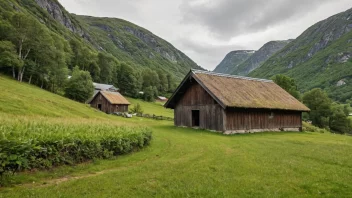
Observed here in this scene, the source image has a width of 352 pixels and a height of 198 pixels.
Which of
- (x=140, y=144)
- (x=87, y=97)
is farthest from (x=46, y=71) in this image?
(x=140, y=144)

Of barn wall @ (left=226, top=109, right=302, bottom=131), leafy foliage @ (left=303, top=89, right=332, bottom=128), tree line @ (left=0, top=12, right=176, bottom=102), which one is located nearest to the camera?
barn wall @ (left=226, top=109, right=302, bottom=131)

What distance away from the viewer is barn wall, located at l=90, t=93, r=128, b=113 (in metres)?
61.8

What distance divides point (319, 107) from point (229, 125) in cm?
6257

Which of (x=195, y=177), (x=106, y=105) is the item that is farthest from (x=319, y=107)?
(x=195, y=177)

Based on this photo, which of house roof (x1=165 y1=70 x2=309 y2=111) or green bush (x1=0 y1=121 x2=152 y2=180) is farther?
house roof (x1=165 y1=70 x2=309 y2=111)

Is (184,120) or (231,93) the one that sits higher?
(231,93)

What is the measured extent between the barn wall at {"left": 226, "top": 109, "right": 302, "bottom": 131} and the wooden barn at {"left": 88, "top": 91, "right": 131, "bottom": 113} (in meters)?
38.7

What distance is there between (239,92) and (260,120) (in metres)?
4.38

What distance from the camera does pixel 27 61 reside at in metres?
64.8

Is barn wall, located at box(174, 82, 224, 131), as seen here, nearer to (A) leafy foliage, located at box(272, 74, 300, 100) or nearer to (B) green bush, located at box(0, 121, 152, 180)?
(B) green bush, located at box(0, 121, 152, 180)

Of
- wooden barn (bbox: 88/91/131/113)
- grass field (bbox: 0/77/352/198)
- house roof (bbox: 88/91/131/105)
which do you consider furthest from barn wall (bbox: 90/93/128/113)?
grass field (bbox: 0/77/352/198)

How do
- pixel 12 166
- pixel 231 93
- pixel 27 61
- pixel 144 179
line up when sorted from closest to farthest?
pixel 12 166 → pixel 144 179 → pixel 231 93 → pixel 27 61

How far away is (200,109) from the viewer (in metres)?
31.1

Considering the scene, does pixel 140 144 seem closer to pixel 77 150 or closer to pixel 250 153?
pixel 77 150
